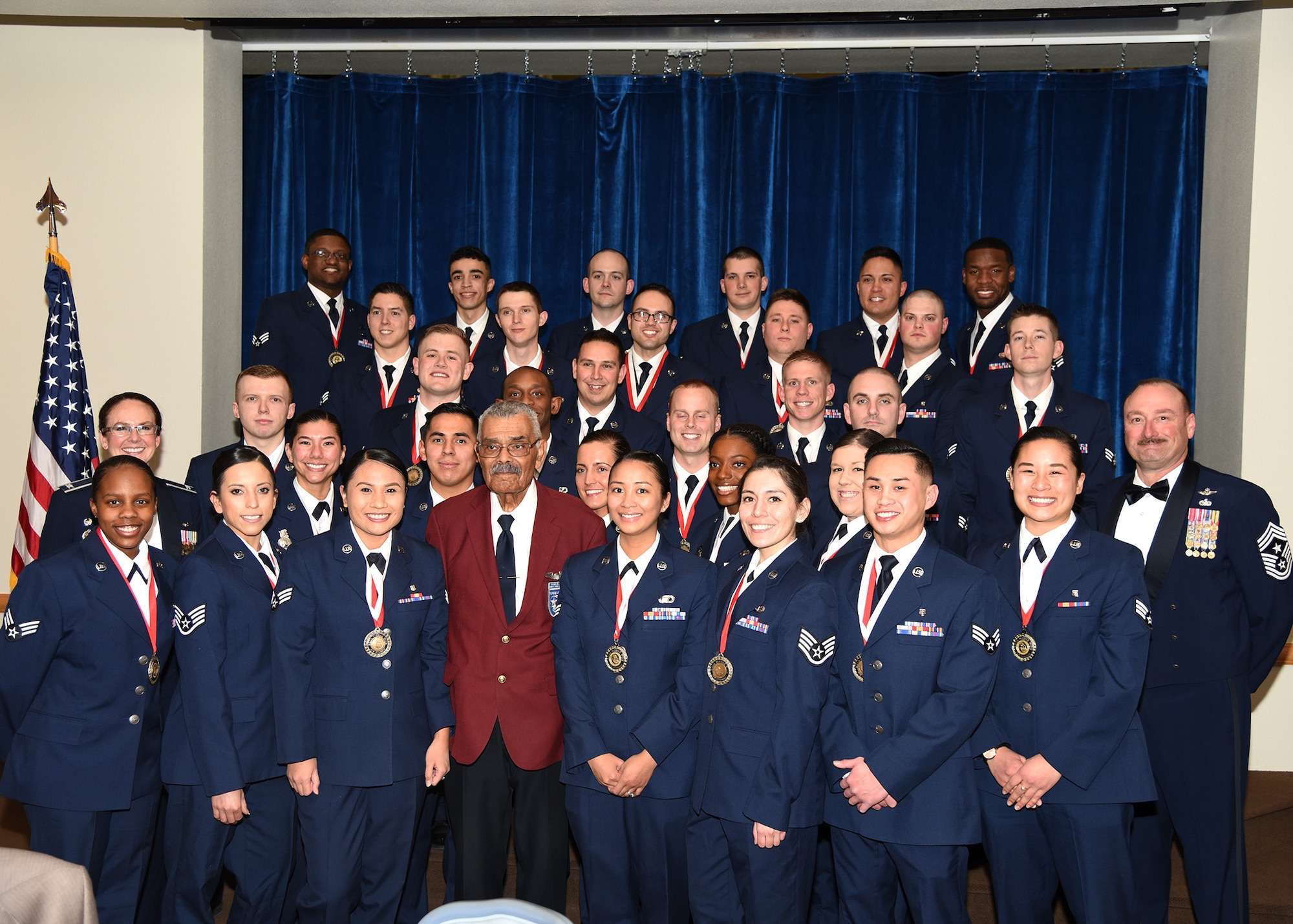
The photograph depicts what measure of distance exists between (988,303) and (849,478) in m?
2.31

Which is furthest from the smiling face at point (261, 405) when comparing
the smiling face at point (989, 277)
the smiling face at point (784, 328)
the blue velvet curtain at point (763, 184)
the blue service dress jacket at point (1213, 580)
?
the smiling face at point (989, 277)

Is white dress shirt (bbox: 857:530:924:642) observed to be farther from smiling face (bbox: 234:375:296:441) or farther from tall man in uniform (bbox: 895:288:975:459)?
smiling face (bbox: 234:375:296:441)

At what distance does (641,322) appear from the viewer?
5312 millimetres

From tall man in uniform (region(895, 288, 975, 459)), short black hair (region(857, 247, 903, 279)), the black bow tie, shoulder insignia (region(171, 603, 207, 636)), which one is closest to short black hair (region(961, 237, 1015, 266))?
short black hair (region(857, 247, 903, 279))

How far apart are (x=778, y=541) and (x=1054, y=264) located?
370 cm

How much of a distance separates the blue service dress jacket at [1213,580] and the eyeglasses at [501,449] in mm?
2193

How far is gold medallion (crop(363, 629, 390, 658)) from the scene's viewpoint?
3.54 meters

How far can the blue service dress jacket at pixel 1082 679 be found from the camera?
10.9ft

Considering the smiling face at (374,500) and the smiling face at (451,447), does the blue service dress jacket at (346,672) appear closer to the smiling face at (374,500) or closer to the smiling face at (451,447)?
the smiling face at (374,500)

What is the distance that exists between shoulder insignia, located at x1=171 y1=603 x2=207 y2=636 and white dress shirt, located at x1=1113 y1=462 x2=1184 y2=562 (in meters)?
3.05

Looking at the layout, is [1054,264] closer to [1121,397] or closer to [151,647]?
[1121,397]

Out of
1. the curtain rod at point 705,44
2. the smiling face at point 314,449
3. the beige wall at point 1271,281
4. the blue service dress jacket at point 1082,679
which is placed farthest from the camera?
the curtain rod at point 705,44

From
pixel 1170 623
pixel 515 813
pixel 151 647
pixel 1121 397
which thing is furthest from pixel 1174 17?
pixel 151 647

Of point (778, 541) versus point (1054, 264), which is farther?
point (1054, 264)
